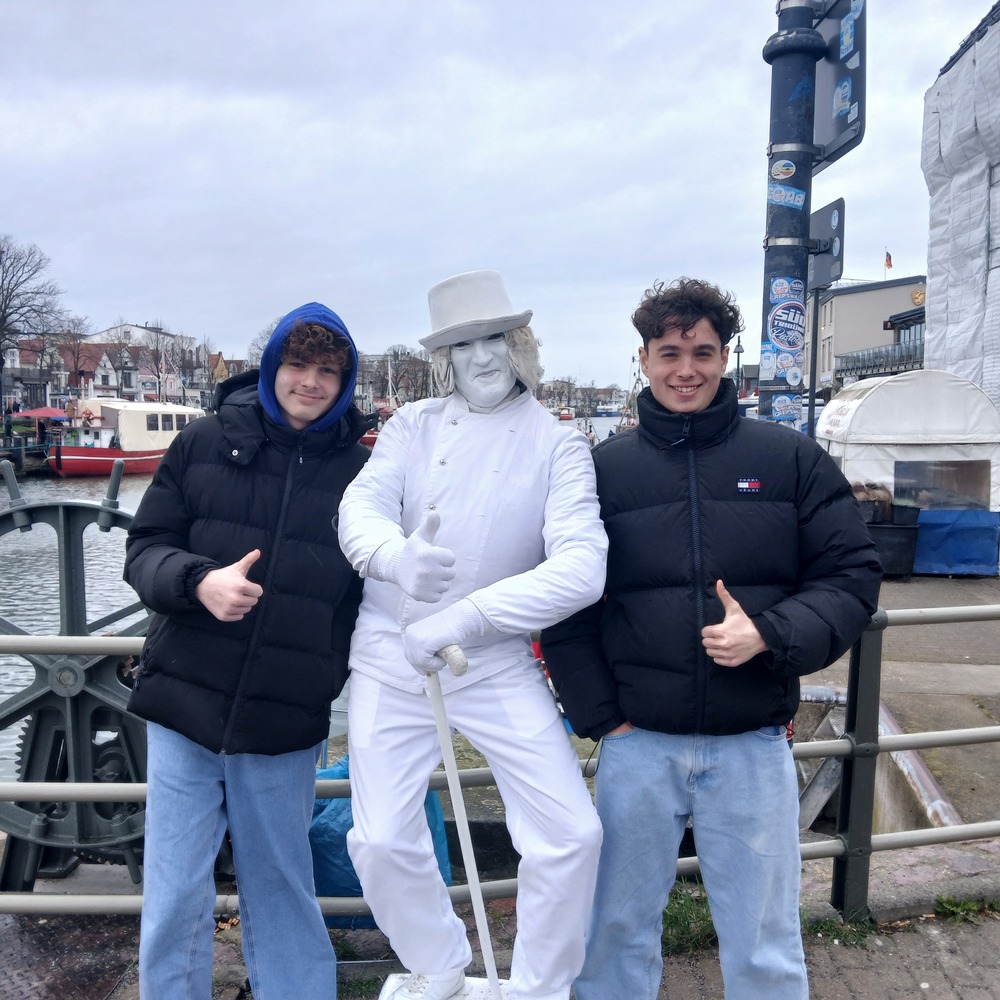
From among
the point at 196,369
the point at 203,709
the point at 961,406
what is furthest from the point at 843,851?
the point at 196,369

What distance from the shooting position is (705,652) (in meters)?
2.13

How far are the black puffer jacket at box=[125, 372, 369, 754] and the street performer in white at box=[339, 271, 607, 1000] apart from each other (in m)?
0.12

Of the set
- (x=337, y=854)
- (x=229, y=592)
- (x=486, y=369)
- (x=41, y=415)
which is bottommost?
(x=337, y=854)

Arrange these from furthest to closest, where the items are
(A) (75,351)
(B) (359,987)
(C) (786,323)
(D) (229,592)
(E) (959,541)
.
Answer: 1. (A) (75,351)
2. (E) (959,541)
3. (C) (786,323)
4. (B) (359,987)
5. (D) (229,592)

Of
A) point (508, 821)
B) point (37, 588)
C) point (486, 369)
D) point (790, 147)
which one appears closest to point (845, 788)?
point (508, 821)

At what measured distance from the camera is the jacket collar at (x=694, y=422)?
87.1 inches

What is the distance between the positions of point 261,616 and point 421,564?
0.56 meters

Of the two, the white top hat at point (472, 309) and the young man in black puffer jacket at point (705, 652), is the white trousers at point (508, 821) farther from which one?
the white top hat at point (472, 309)

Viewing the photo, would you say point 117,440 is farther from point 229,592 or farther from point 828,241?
point 229,592

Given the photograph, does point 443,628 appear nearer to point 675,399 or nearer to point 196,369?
point 675,399

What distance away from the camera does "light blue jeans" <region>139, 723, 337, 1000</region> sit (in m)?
2.23

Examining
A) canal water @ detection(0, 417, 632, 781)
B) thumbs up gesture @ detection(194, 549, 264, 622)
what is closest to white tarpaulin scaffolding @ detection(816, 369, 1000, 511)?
canal water @ detection(0, 417, 632, 781)

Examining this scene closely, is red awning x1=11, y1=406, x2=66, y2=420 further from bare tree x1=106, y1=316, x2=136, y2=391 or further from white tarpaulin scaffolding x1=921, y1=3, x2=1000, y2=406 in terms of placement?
white tarpaulin scaffolding x1=921, y1=3, x2=1000, y2=406

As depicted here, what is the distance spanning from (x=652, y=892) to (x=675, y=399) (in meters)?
1.22
